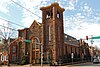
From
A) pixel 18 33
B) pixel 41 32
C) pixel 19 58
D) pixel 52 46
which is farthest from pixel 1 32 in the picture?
pixel 52 46

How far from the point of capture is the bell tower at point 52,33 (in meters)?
49.7

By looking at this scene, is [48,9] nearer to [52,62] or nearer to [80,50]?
[52,62]

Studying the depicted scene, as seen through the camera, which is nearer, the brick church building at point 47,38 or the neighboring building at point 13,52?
the brick church building at point 47,38

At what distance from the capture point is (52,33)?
2016 inches

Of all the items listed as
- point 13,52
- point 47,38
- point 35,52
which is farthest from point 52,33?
point 13,52

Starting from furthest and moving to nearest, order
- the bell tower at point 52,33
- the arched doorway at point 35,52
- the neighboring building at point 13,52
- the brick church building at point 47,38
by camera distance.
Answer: the neighboring building at point 13,52, the arched doorway at point 35,52, the brick church building at point 47,38, the bell tower at point 52,33

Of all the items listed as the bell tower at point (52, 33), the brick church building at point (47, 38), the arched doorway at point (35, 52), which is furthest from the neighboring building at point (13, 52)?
the bell tower at point (52, 33)

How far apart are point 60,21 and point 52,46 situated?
29.3 feet

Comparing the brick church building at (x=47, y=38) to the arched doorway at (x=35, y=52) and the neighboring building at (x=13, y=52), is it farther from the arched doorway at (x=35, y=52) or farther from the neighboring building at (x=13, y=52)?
the neighboring building at (x=13, y=52)

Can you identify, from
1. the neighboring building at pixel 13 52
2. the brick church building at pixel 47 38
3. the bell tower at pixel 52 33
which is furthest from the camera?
the neighboring building at pixel 13 52

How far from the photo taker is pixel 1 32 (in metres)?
59.3

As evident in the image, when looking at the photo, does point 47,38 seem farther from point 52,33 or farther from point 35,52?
point 35,52

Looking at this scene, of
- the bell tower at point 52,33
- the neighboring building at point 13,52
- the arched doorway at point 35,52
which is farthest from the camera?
the neighboring building at point 13,52

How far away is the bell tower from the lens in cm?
4972
